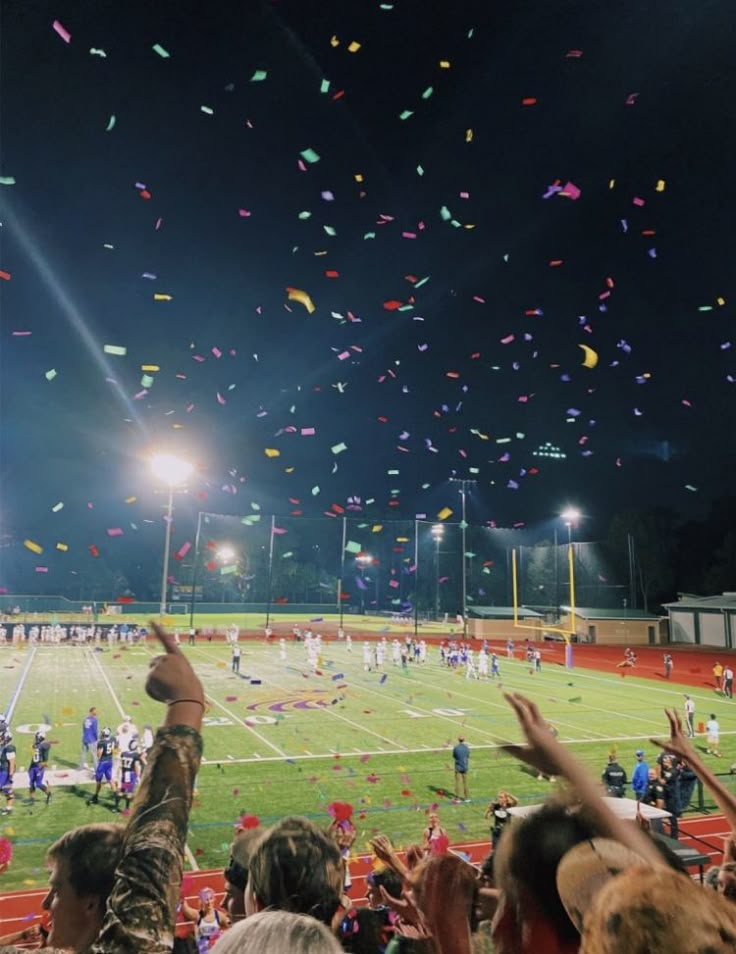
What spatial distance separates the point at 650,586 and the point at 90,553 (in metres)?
63.2

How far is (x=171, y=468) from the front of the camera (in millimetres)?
26969

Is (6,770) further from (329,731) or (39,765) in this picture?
(329,731)

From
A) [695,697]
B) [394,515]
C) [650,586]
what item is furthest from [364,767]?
[394,515]

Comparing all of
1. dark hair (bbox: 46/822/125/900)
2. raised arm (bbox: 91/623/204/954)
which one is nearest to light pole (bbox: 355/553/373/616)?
dark hair (bbox: 46/822/125/900)

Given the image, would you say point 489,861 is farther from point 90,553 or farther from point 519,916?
point 90,553

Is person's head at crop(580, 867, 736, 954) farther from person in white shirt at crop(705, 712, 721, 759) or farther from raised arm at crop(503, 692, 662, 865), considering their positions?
A: person in white shirt at crop(705, 712, 721, 759)

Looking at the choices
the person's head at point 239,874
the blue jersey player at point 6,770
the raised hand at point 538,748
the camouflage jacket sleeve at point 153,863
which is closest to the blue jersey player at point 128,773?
the blue jersey player at point 6,770

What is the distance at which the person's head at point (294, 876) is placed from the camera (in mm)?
1979

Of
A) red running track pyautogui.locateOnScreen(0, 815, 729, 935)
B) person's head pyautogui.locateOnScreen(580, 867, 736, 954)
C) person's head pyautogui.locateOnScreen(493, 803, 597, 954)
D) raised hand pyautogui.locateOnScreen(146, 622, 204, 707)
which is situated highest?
raised hand pyautogui.locateOnScreen(146, 622, 204, 707)

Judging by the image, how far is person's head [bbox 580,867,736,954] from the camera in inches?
43.8

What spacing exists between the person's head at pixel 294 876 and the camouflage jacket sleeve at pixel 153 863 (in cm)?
46

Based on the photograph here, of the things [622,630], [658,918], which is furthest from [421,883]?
[622,630]

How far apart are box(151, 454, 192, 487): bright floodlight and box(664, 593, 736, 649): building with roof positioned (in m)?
38.4

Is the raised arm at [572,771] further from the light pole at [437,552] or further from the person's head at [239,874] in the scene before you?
the light pole at [437,552]
